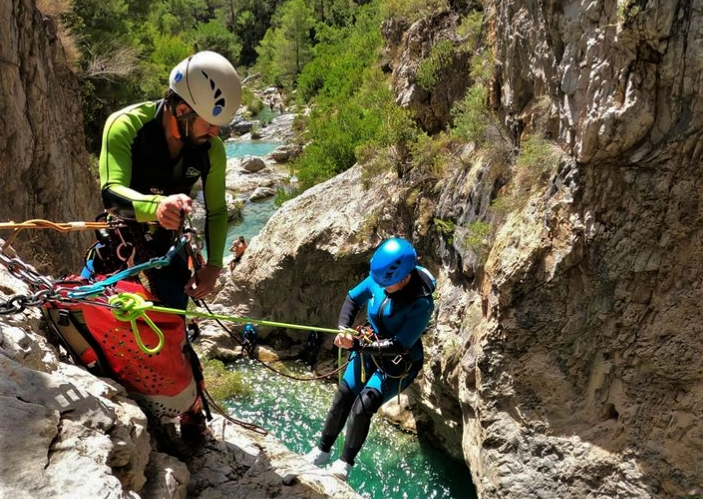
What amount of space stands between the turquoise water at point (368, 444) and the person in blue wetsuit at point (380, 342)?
101 inches

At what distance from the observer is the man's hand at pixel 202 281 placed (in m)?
2.82

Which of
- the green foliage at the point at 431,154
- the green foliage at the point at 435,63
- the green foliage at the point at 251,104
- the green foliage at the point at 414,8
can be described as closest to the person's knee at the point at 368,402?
the green foliage at the point at 431,154

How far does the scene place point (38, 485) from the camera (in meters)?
1.67

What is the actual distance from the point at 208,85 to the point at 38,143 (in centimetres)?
615

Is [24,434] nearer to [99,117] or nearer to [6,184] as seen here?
[6,184]

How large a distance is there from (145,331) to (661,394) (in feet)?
13.3

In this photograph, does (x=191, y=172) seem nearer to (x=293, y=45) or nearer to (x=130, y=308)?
(x=130, y=308)

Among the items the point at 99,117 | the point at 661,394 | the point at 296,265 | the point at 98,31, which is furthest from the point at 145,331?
the point at 98,31

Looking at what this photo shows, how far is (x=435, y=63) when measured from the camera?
8156mm

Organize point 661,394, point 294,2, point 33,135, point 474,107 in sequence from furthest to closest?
point 294,2
point 33,135
point 474,107
point 661,394

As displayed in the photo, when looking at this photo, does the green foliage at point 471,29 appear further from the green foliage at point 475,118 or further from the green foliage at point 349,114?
the green foliage at point 475,118

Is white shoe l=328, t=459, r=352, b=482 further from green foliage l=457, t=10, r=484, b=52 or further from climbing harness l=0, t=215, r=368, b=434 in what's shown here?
green foliage l=457, t=10, r=484, b=52

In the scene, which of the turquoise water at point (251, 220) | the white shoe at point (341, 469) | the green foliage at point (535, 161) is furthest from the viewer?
the turquoise water at point (251, 220)

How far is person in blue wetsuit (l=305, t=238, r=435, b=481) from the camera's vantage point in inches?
157
